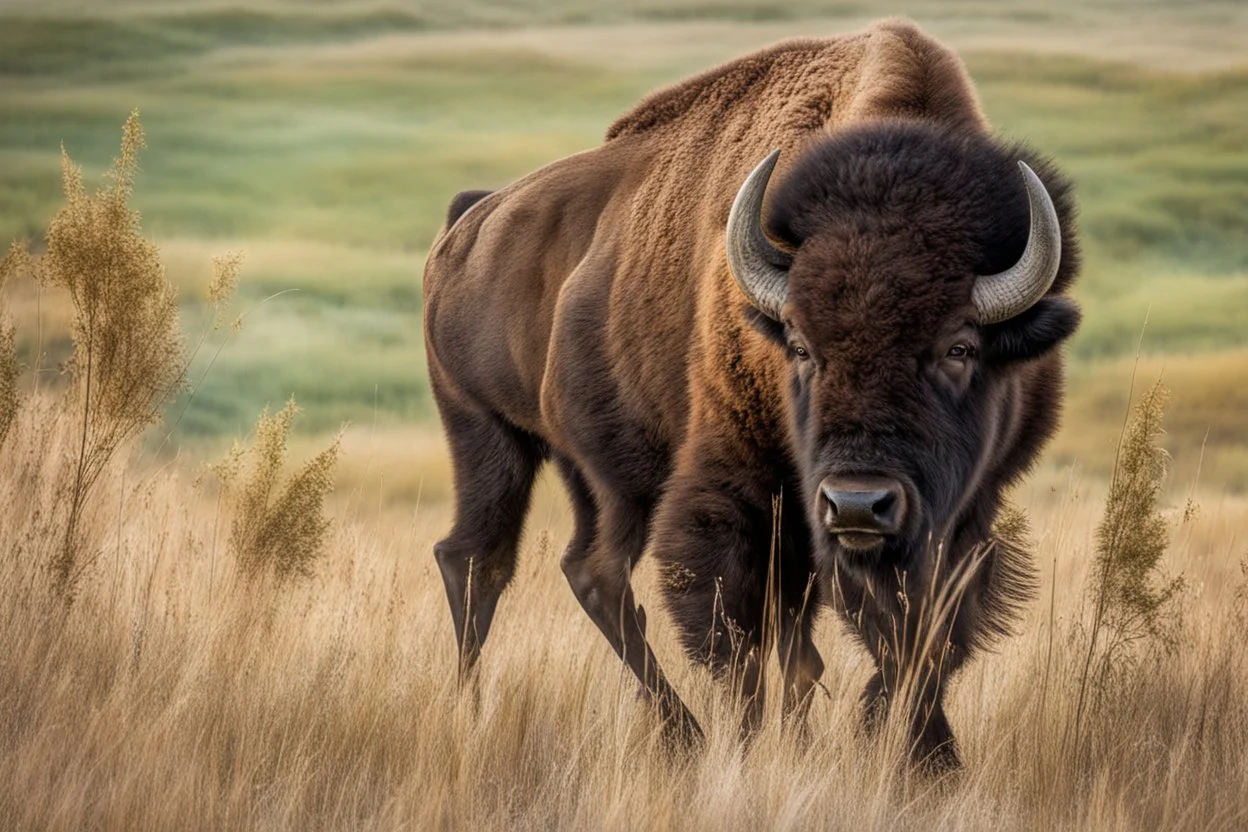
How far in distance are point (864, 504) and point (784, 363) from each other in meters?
0.97

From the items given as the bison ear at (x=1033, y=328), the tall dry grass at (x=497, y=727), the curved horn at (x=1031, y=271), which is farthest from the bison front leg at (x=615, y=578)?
the curved horn at (x=1031, y=271)

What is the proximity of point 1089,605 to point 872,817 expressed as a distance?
3.37 meters

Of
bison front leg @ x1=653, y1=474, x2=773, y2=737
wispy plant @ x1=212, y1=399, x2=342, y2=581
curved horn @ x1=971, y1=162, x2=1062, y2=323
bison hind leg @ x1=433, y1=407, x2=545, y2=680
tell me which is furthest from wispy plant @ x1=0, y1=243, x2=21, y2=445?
curved horn @ x1=971, y1=162, x2=1062, y2=323

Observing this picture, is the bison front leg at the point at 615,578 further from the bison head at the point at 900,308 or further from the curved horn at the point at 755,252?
the curved horn at the point at 755,252

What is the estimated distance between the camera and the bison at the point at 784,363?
4.82 metres

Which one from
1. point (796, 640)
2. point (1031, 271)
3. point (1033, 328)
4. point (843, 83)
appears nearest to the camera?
point (1031, 271)

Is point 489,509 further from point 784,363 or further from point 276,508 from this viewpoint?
point 784,363

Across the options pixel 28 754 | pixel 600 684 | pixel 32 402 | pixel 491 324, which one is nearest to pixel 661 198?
pixel 491 324

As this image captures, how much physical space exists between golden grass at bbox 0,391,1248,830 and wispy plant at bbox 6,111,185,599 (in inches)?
27.4

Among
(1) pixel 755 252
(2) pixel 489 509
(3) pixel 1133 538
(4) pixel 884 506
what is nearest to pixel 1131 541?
(3) pixel 1133 538

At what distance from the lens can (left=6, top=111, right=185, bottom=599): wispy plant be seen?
652cm

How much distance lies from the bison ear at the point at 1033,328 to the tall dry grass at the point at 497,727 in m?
0.56

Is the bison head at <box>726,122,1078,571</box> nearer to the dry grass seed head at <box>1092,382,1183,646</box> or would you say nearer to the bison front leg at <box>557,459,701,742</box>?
the dry grass seed head at <box>1092,382,1183,646</box>

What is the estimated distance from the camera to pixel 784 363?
5320 mm
